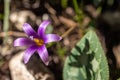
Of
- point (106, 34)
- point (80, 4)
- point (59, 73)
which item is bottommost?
point (59, 73)

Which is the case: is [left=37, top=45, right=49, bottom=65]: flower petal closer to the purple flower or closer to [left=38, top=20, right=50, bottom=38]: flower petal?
the purple flower

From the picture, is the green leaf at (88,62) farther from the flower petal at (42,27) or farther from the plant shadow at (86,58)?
the flower petal at (42,27)

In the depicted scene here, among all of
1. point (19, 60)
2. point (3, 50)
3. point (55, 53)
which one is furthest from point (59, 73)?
point (3, 50)

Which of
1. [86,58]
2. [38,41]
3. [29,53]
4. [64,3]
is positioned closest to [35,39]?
[38,41]

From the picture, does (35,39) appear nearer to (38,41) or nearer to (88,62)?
(38,41)

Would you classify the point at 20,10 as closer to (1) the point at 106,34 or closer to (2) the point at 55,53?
(2) the point at 55,53

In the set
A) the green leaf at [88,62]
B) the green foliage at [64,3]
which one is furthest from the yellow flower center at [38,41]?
the green foliage at [64,3]
